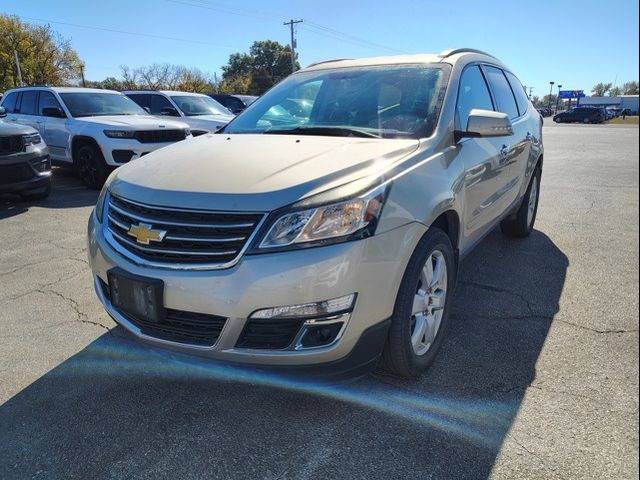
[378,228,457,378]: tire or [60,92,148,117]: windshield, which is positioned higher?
[60,92,148,117]: windshield

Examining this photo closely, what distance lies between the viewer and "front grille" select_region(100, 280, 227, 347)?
2156mm

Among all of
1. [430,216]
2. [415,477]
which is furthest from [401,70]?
[415,477]

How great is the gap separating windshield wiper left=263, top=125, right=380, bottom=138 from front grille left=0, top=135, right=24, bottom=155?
16.6 ft

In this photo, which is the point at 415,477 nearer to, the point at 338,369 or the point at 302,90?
the point at 338,369

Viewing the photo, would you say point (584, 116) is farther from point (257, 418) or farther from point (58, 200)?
point (257, 418)

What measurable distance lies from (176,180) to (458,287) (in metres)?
2.54

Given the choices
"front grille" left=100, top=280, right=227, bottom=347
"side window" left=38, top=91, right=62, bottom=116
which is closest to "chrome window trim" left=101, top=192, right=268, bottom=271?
"front grille" left=100, top=280, right=227, bottom=347

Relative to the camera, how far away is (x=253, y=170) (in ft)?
7.75

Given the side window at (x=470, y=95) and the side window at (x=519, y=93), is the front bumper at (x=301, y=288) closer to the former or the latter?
the side window at (x=470, y=95)

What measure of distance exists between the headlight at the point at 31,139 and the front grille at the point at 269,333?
6211mm

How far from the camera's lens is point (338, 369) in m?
2.16

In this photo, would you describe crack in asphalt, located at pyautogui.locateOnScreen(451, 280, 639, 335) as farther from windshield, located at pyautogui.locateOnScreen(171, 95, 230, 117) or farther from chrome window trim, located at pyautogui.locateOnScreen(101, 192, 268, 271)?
windshield, located at pyautogui.locateOnScreen(171, 95, 230, 117)

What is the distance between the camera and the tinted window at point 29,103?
9523 mm

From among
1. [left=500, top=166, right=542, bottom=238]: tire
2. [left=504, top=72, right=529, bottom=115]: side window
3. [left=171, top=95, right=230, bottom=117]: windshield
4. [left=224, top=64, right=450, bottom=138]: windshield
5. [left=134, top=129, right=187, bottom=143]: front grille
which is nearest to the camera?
[left=224, top=64, right=450, bottom=138]: windshield
